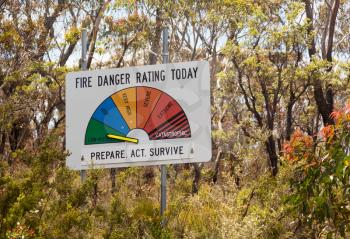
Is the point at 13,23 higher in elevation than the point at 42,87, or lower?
higher

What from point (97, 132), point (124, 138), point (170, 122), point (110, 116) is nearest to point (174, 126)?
point (170, 122)

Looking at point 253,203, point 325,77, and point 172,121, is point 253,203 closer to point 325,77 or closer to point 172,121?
point 172,121

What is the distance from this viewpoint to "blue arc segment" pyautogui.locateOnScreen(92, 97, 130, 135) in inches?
369

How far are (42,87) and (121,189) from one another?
11782 millimetres

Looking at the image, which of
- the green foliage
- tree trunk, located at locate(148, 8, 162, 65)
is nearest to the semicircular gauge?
the green foliage

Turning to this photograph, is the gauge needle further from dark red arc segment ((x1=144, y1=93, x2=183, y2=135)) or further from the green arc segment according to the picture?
dark red arc segment ((x1=144, y1=93, x2=183, y2=135))

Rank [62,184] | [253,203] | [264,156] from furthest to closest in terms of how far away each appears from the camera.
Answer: [264,156], [253,203], [62,184]

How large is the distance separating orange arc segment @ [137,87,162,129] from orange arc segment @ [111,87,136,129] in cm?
7

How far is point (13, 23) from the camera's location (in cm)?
1875

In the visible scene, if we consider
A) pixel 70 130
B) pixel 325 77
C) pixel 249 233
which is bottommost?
pixel 249 233

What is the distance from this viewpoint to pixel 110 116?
945 cm

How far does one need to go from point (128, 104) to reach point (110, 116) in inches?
11.5

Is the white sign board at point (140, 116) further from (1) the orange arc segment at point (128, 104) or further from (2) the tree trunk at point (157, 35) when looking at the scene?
(2) the tree trunk at point (157, 35)

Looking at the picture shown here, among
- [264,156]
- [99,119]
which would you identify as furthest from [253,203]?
[264,156]
